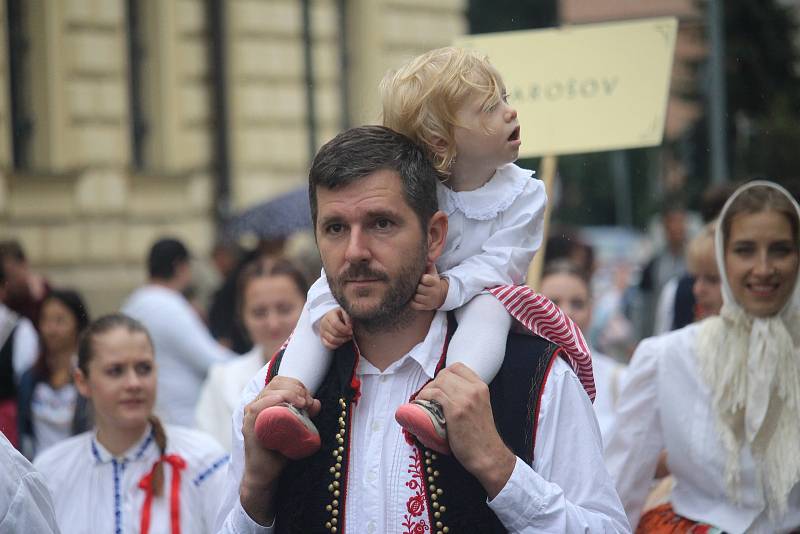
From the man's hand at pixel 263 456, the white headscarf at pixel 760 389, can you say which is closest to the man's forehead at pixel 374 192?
the man's hand at pixel 263 456

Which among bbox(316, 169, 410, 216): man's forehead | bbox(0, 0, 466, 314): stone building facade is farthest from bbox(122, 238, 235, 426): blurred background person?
bbox(0, 0, 466, 314): stone building facade

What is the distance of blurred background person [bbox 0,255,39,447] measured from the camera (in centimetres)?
683

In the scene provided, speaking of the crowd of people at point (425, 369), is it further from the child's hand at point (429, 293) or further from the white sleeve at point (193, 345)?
the white sleeve at point (193, 345)

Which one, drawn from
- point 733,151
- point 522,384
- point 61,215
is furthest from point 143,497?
point 733,151

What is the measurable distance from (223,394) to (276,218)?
251 inches

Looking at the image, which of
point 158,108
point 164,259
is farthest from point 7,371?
point 158,108

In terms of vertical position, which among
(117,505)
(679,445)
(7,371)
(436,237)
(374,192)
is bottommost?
(117,505)

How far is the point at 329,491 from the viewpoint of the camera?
319cm

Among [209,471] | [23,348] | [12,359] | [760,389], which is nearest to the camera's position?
[760,389]

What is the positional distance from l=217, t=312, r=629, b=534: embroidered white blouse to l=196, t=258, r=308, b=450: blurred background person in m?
2.71

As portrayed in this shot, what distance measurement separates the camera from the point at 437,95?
3.23m

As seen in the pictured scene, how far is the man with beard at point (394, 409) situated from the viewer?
303 cm

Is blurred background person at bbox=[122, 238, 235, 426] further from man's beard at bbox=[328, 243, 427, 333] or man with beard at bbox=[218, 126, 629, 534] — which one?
man's beard at bbox=[328, 243, 427, 333]

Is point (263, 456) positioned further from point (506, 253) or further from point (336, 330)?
point (506, 253)
